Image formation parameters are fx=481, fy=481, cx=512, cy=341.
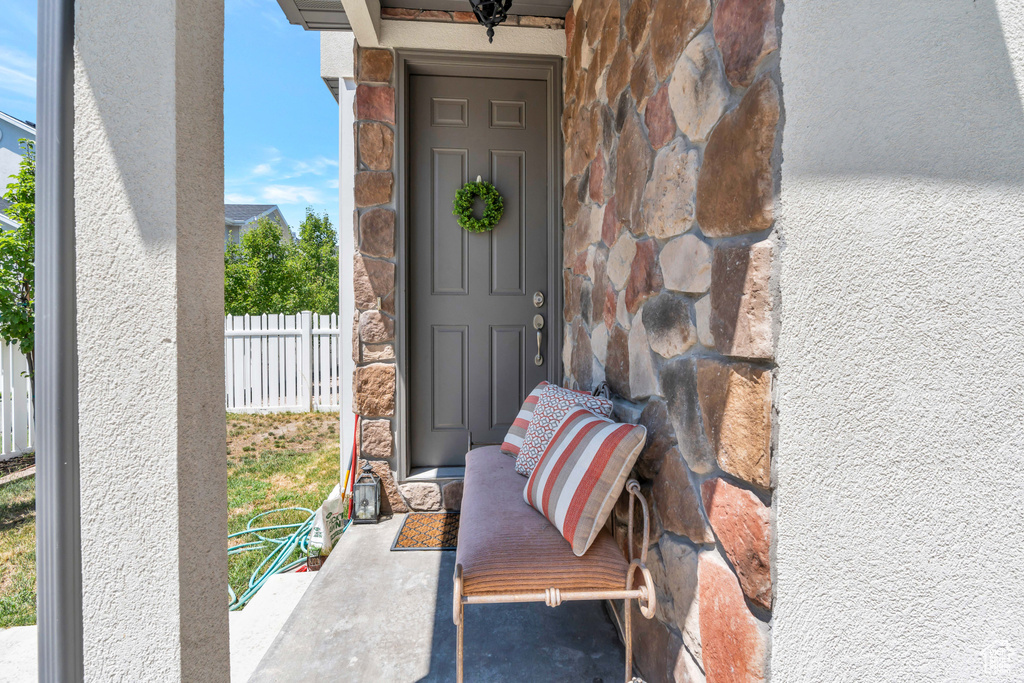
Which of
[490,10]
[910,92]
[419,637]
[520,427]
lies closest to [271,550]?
[419,637]

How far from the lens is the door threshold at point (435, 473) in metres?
2.98

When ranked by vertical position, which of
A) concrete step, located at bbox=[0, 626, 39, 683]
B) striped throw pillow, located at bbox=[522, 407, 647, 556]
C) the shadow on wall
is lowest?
concrete step, located at bbox=[0, 626, 39, 683]

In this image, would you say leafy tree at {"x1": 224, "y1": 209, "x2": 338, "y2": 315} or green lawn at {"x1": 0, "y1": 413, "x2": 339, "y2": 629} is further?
leafy tree at {"x1": 224, "y1": 209, "x2": 338, "y2": 315}

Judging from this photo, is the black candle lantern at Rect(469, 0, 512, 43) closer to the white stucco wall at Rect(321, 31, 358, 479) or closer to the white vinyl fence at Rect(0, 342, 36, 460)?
the white stucco wall at Rect(321, 31, 358, 479)

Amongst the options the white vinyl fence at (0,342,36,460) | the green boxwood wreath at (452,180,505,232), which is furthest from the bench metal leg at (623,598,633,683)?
the white vinyl fence at (0,342,36,460)

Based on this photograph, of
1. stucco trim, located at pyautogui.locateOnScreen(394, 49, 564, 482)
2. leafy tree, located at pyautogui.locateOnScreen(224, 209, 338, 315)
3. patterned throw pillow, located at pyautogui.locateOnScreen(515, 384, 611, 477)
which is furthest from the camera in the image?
leafy tree, located at pyautogui.locateOnScreen(224, 209, 338, 315)

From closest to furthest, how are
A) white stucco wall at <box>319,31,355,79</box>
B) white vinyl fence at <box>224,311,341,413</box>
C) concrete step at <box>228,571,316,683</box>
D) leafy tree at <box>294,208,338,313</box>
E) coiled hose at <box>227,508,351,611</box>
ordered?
concrete step at <box>228,571,316,683</box>, coiled hose at <box>227,508,351,611</box>, white stucco wall at <box>319,31,355,79</box>, white vinyl fence at <box>224,311,341,413</box>, leafy tree at <box>294,208,338,313</box>

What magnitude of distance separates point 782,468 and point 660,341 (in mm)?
594

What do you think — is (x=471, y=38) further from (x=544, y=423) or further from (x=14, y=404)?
(x=14, y=404)

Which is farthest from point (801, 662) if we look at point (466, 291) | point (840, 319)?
point (466, 291)

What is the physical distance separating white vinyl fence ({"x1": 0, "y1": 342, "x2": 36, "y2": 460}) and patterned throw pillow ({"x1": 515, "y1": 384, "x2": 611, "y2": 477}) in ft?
15.8

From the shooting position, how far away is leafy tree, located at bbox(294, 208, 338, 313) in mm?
11719

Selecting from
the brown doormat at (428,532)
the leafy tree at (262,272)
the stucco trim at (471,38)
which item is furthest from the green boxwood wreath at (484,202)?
the leafy tree at (262,272)

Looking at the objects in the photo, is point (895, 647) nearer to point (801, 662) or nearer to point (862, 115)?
point (801, 662)
